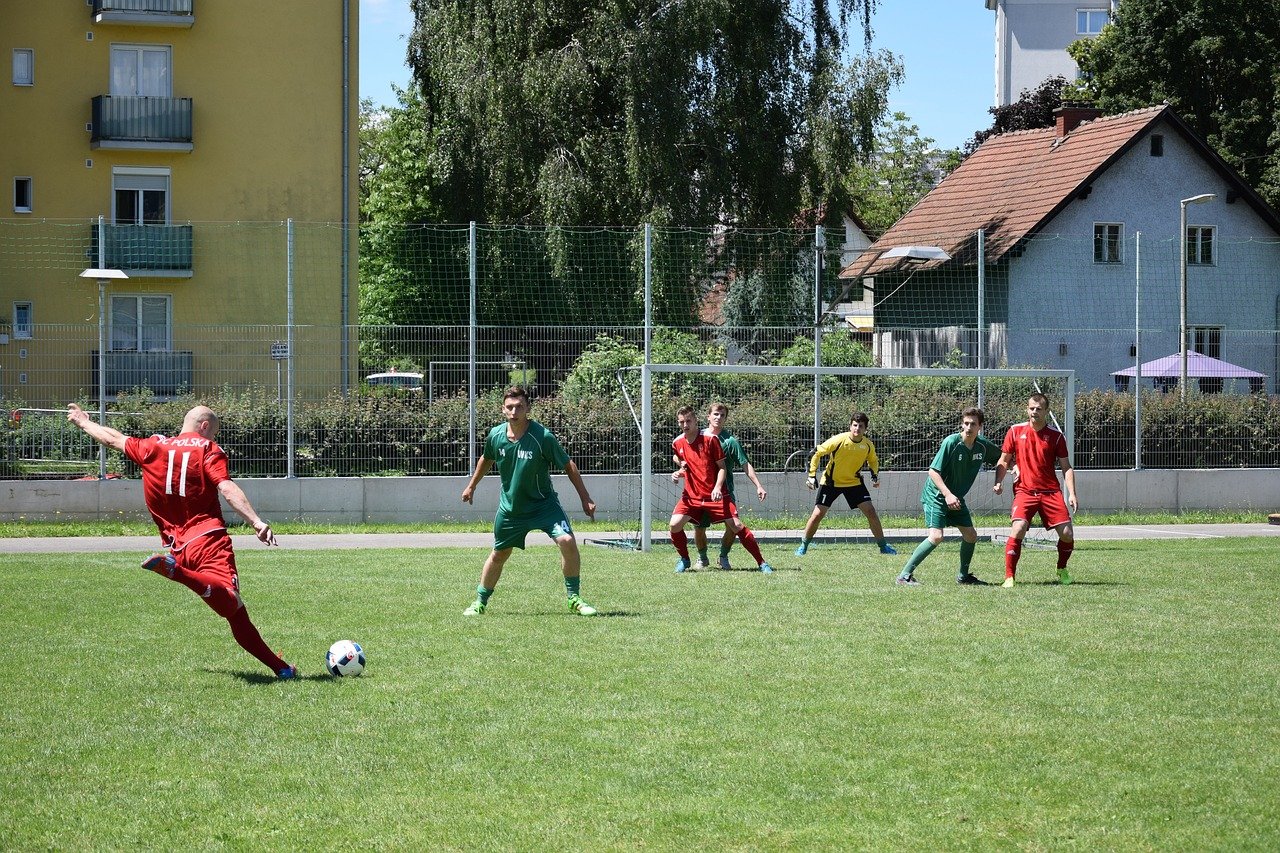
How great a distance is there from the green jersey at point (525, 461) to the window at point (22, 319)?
11.2m

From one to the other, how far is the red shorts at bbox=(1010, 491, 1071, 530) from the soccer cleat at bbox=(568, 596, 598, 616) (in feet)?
16.6

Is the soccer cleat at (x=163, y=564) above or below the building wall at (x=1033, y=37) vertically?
below

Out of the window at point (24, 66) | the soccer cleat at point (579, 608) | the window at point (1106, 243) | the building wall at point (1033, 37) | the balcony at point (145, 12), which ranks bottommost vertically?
the soccer cleat at point (579, 608)

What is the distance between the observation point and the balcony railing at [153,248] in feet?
104

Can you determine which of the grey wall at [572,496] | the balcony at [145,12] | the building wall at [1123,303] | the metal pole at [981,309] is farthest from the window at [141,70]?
the metal pole at [981,309]

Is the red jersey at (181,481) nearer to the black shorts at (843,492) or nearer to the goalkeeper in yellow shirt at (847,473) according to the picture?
the goalkeeper in yellow shirt at (847,473)

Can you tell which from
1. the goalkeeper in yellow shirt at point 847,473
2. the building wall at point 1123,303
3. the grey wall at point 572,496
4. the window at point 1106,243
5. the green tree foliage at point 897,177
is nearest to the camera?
the goalkeeper in yellow shirt at point 847,473

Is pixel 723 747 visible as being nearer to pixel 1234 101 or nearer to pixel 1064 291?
pixel 1064 291

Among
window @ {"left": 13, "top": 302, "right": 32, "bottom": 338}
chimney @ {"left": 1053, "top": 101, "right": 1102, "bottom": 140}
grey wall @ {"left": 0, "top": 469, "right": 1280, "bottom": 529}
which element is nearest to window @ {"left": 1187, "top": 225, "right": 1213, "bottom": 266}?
chimney @ {"left": 1053, "top": 101, "right": 1102, "bottom": 140}

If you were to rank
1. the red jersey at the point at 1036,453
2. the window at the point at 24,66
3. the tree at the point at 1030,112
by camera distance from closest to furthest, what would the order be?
the red jersey at the point at 1036,453, the window at the point at 24,66, the tree at the point at 1030,112

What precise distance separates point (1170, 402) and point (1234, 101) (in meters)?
25.5

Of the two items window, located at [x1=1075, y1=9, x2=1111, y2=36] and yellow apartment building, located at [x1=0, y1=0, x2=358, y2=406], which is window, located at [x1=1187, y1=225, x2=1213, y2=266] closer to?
yellow apartment building, located at [x1=0, y1=0, x2=358, y2=406]

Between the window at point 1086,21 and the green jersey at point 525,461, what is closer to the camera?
the green jersey at point 525,461

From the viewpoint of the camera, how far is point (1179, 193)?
38.3 meters
